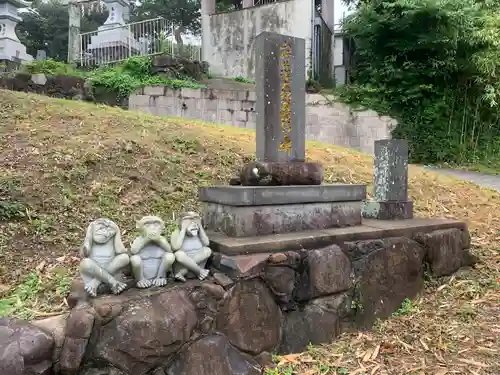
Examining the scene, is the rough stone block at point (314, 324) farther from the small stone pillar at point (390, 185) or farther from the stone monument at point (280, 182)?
the small stone pillar at point (390, 185)

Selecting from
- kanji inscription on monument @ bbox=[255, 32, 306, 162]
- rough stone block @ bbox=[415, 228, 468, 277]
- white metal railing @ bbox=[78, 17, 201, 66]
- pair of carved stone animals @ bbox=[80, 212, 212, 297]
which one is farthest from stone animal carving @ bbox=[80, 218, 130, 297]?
white metal railing @ bbox=[78, 17, 201, 66]

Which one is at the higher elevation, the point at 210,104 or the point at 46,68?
the point at 46,68

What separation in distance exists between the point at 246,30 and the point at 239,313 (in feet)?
40.6

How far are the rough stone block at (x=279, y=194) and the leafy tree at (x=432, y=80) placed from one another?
8547mm

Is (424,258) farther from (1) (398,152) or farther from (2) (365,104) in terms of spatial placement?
(2) (365,104)

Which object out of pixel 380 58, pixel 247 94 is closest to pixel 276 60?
pixel 247 94

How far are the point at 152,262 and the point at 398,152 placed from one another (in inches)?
134

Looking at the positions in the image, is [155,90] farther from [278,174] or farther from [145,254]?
[145,254]

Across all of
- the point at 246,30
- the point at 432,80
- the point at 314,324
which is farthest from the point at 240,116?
the point at 314,324

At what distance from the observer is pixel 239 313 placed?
301cm

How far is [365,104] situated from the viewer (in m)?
12.0

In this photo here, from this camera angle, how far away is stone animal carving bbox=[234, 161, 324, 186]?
12.4 feet

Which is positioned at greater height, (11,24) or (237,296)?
(11,24)

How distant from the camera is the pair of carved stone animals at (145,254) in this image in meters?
2.73
